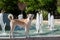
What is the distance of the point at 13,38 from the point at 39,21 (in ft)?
5.63

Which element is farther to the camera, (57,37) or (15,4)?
(15,4)

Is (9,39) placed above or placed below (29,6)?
below

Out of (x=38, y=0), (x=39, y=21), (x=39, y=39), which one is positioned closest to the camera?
(x=39, y=39)

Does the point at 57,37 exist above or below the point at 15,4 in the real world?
below

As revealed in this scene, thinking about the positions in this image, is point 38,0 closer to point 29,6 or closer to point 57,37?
point 29,6

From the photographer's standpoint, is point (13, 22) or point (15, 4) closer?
point (13, 22)

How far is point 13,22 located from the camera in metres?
5.96

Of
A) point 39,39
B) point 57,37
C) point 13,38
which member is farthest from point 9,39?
point 57,37

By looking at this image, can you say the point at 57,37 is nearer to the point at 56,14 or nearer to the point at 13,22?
the point at 13,22

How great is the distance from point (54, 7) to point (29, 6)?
125 cm

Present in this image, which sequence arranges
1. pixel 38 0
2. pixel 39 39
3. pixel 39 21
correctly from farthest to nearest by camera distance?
pixel 38 0 → pixel 39 21 → pixel 39 39

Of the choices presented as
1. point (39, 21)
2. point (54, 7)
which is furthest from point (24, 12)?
point (39, 21)

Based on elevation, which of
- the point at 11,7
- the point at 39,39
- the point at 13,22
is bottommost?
the point at 39,39

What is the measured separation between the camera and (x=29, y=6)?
11.9 metres
